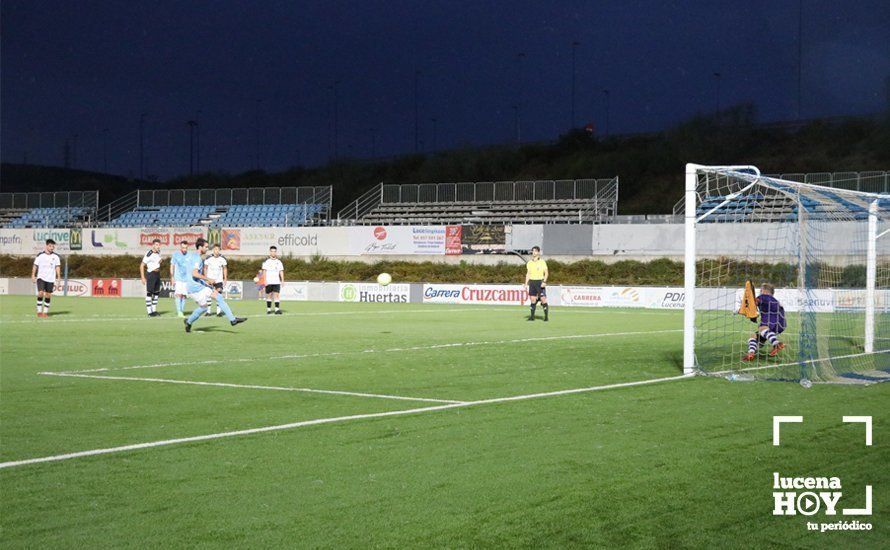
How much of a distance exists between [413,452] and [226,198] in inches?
2367

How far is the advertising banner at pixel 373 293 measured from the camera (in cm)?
4496

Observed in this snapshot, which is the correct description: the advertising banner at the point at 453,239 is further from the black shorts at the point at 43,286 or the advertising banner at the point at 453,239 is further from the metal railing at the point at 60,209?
the black shorts at the point at 43,286

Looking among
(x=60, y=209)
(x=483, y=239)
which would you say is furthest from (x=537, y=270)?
(x=60, y=209)

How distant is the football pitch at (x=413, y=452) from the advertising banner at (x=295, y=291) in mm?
31141

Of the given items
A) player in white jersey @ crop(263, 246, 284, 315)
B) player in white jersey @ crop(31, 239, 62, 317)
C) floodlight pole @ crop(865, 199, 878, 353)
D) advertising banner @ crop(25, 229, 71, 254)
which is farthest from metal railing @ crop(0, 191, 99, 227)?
floodlight pole @ crop(865, 199, 878, 353)

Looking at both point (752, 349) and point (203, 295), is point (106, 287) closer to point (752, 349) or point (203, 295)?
point (203, 295)

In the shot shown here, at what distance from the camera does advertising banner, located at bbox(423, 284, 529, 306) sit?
4253cm

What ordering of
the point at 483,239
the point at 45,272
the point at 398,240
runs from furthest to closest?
the point at 398,240 < the point at 483,239 < the point at 45,272

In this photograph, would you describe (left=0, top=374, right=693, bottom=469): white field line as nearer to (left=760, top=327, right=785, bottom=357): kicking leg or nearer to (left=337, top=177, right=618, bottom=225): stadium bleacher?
(left=760, top=327, right=785, bottom=357): kicking leg

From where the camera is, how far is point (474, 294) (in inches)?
1734

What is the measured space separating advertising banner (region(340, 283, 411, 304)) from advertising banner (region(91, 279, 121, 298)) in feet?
43.9

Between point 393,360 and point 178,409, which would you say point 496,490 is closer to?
point 178,409

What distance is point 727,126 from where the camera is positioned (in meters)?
76.8

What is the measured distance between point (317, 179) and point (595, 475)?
264 feet
